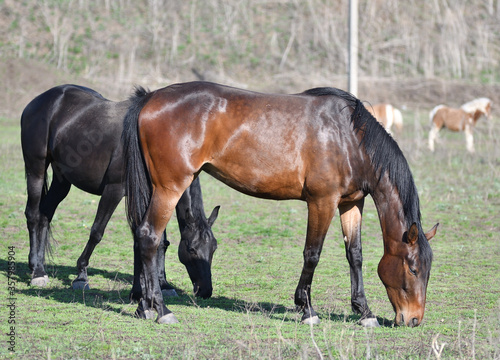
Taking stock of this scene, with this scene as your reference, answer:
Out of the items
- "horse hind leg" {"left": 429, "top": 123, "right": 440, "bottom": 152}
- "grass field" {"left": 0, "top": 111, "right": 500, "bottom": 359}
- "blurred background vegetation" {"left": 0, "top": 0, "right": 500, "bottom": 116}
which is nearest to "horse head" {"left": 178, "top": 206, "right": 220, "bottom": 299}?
"grass field" {"left": 0, "top": 111, "right": 500, "bottom": 359}

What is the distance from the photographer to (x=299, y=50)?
102 ft

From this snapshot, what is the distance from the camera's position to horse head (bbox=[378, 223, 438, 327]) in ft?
17.1

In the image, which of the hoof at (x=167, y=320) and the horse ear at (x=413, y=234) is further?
the hoof at (x=167, y=320)

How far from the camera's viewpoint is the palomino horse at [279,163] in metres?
5.39

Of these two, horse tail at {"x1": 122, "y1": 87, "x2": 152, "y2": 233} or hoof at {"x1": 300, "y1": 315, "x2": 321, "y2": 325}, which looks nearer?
hoof at {"x1": 300, "y1": 315, "x2": 321, "y2": 325}

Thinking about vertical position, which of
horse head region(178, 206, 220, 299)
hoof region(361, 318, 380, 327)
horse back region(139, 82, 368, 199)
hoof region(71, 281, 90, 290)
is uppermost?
horse back region(139, 82, 368, 199)

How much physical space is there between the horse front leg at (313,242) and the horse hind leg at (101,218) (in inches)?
87.8

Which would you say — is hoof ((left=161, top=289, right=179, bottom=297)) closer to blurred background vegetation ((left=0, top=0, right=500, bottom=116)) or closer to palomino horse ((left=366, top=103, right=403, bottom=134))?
palomino horse ((left=366, top=103, right=403, bottom=134))

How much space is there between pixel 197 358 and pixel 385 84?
81.5 feet

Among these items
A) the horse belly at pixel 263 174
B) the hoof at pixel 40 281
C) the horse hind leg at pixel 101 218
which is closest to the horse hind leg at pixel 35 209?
the hoof at pixel 40 281

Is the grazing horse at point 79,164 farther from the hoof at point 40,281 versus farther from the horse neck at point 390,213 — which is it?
the horse neck at point 390,213

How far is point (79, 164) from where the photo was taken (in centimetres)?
708

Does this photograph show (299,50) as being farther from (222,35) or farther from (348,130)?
(348,130)

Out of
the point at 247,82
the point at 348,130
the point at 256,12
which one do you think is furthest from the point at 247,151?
the point at 256,12
